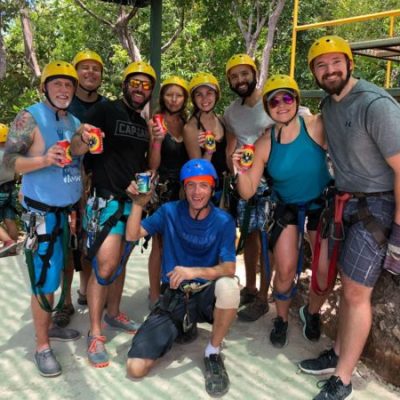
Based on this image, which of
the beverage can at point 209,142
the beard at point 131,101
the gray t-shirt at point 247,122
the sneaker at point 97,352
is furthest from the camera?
the gray t-shirt at point 247,122

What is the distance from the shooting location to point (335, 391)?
125 inches

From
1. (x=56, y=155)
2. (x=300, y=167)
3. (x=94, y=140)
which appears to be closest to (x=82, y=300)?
(x=56, y=155)

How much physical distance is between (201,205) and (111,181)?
0.81m

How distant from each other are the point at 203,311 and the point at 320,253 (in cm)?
111

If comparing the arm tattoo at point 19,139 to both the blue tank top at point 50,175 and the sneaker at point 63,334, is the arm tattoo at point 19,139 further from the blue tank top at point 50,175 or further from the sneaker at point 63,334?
the sneaker at point 63,334

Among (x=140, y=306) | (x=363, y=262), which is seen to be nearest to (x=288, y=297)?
(x=363, y=262)

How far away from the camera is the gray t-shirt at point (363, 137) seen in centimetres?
287

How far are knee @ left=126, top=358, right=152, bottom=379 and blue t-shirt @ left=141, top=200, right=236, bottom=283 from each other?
70 centimetres

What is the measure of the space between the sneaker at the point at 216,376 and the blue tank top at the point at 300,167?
1.52 metres

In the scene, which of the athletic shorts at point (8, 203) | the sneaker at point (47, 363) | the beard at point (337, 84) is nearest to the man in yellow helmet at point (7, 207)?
the athletic shorts at point (8, 203)

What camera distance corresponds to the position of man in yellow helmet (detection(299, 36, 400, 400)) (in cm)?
293

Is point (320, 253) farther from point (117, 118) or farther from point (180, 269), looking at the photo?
point (117, 118)

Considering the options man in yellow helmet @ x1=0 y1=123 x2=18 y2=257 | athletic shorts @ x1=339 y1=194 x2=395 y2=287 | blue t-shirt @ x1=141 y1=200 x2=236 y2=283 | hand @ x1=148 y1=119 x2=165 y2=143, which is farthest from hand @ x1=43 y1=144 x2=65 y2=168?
man in yellow helmet @ x1=0 y1=123 x2=18 y2=257

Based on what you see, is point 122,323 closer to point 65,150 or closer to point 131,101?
point 65,150
